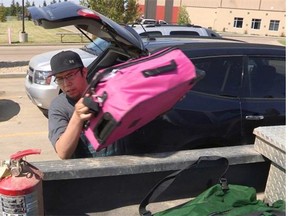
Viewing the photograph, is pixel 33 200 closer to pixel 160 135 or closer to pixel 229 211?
pixel 229 211

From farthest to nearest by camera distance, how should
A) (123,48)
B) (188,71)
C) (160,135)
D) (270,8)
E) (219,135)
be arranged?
(270,8) → (219,135) → (160,135) → (123,48) → (188,71)

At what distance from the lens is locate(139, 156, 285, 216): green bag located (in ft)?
6.18

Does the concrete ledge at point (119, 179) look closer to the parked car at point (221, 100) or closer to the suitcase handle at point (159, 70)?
the parked car at point (221, 100)

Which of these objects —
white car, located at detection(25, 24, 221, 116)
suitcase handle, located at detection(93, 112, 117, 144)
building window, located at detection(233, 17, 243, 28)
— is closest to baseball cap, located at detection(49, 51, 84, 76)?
suitcase handle, located at detection(93, 112, 117, 144)

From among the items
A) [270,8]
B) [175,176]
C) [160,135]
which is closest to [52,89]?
[160,135]

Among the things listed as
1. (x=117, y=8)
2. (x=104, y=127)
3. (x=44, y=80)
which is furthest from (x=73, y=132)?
(x=117, y=8)

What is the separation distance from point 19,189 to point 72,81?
0.83 m

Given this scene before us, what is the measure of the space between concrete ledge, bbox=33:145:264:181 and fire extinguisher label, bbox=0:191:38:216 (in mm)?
321

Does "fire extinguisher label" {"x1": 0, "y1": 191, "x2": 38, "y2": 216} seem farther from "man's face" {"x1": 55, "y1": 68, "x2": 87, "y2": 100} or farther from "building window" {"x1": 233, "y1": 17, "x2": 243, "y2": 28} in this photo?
"building window" {"x1": 233, "y1": 17, "x2": 243, "y2": 28}

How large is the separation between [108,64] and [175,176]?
1.77 meters

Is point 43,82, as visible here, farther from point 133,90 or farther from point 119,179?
point 133,90

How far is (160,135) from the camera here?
9.97 ft

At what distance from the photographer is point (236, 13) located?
2322 inches

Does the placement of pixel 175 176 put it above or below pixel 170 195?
above
